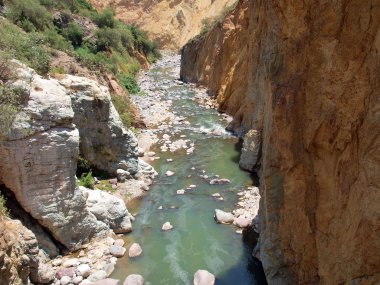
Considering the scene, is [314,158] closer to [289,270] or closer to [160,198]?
[289,270]

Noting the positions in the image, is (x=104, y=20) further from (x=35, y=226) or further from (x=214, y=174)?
(x=35, y=226)

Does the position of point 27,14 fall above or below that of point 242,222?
above

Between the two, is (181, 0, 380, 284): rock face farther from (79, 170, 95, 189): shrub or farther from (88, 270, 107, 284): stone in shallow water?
(79, 170, 95, 189): shrub

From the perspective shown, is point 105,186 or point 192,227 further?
point 105,186

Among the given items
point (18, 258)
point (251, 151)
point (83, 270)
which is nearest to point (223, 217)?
point (251, 151)

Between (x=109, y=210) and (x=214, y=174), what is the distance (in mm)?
6024

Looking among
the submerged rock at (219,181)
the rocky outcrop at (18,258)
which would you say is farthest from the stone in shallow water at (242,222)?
the rocky outcrop at (18,258)

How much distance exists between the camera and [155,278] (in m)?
10.9

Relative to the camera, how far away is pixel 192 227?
13.4 meters

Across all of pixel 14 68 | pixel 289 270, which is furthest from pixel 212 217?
pixel 14 68

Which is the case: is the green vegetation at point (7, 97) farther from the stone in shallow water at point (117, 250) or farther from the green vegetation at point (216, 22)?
the green vegetation at point (216, 22)

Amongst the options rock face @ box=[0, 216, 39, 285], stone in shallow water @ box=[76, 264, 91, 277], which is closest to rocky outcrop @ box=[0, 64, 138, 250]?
stone in shallow water @ box=[76, 264, 91, 277]

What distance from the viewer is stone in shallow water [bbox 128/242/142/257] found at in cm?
1182

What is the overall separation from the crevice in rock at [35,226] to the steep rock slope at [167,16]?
5558 centimetres
